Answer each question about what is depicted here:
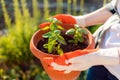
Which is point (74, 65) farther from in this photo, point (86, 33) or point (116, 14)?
point (116, 14)

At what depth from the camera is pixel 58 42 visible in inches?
64.0

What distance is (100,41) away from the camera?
1.73 metres

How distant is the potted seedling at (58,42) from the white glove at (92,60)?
46mm

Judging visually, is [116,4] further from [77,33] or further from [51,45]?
[51,45]

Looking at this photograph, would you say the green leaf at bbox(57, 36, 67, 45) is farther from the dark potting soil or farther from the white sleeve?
the white sleeve

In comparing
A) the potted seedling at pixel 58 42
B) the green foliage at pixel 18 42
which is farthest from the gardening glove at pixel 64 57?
the green foliage at pixel 18 42

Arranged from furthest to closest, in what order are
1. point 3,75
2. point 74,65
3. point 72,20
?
point 3,75, point 72,20, point 74,65

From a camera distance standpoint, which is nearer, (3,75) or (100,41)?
(100,41)

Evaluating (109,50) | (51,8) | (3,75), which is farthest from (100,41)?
(51,8)

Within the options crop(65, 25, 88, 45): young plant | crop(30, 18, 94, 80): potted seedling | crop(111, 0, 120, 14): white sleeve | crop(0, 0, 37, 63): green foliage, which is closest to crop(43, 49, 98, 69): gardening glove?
crop(30, 18, 94, 80): potted seedling

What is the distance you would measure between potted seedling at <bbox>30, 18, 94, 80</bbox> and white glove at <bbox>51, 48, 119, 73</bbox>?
5cm

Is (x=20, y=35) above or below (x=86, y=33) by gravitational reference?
below

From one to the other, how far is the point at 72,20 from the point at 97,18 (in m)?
0.12

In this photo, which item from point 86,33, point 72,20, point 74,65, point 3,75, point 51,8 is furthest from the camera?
point 51,8
